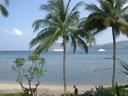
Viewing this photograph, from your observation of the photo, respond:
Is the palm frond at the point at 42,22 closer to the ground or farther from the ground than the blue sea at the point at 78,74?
farther from the ground

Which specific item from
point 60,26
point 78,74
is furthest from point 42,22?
point 78,74

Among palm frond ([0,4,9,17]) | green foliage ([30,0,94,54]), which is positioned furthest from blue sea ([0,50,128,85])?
palm frond ([0,4,9,17])

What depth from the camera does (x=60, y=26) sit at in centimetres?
2211

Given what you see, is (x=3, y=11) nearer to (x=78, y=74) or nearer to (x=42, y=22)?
(x=42, y=22)

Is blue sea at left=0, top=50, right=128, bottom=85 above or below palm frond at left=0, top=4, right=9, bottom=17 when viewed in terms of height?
below

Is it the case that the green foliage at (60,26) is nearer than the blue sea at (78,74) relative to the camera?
Yes

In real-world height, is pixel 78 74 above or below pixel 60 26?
below

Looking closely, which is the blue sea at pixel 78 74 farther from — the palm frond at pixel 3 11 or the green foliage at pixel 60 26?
the palm frond at pixel 3 11

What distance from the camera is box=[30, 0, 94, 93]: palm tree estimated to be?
21.5m

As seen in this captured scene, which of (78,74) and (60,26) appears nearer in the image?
(60,26)

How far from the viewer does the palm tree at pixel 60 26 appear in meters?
21.5

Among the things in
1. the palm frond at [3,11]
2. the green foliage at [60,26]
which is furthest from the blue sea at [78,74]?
the palm frond at [3,11]

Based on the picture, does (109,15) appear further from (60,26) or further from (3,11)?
(3,11)

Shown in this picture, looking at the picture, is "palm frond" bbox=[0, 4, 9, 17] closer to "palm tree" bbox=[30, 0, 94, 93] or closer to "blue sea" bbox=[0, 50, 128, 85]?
"palm tree" bbox=[30, 0, 94, 93]
